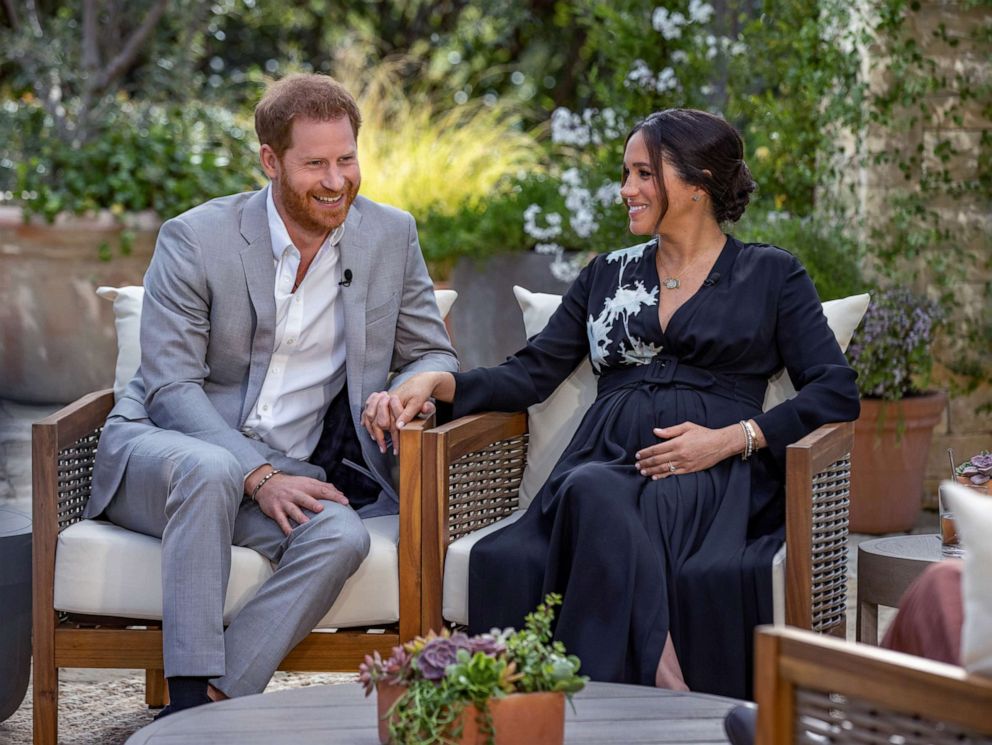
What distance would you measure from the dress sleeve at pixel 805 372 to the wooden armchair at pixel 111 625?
750 mm

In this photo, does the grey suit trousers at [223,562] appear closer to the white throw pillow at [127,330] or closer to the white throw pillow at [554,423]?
the white throw pillow at [127,330]

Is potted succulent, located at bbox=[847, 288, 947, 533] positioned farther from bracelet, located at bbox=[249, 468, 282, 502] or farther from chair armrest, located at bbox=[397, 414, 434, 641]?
bracelet, located at bbox=[249, 468, 282, 502]

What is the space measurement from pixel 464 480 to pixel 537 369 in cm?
36

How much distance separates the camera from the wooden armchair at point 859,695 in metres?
1.55

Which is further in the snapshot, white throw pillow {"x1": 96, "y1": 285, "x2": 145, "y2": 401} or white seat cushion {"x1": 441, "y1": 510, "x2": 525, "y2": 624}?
white throw pillow {"x1": 96, "y1": 285, "x2": 145, "y2": 401}

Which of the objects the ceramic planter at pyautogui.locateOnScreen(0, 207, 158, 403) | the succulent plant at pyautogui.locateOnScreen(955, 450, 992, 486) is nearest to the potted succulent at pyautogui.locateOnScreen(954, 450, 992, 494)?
the succulent plant at pyautogui.locateOnScreen(955, 450, 992, 486)

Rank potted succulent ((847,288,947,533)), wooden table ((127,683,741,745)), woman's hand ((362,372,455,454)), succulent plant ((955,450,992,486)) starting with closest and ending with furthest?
wooden table ((127,683,741,745)), succulent plant ((955,450,992,486)), woman's hand ((362,372,455,454)), potted succulent ((847,288,947,533))

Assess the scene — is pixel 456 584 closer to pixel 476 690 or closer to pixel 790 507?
pixel 790 507

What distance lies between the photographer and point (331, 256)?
325cm

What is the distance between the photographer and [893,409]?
502 centimetres

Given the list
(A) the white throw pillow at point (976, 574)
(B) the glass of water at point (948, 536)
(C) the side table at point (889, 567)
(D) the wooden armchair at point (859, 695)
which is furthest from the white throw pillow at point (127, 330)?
(A) the white throw pillow at point (976, 574)

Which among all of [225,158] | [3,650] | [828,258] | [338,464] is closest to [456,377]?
[338,464]

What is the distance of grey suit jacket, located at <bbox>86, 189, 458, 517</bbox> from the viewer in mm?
3078

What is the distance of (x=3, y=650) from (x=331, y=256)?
1.11 meters
